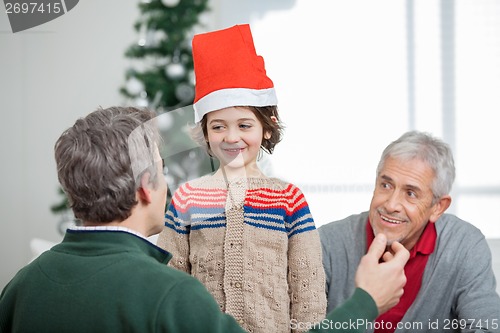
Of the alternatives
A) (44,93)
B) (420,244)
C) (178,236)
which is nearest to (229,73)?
(178,236)

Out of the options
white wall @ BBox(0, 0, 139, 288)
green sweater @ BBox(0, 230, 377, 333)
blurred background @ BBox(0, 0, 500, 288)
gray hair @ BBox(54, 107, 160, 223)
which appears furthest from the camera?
white wall @ BBox(0, 0, 139, 288)

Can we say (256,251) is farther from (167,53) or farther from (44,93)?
(44,93)

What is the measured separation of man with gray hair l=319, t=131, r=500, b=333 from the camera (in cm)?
174

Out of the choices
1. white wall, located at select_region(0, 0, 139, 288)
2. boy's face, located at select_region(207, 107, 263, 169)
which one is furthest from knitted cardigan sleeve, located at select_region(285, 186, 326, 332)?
white wall, located at select_region(0, 0, 139, 288)

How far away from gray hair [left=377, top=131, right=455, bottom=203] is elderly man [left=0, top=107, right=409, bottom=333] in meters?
0.72

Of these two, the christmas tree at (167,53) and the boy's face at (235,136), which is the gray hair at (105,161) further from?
the christmas tree at (167,53)

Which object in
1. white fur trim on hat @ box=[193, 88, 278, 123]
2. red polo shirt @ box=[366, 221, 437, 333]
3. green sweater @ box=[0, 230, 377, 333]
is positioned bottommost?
red polo shirt @ box=[366, 221, 437, 333]

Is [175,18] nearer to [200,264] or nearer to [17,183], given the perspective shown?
[17,183]

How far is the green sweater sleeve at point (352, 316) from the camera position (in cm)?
100

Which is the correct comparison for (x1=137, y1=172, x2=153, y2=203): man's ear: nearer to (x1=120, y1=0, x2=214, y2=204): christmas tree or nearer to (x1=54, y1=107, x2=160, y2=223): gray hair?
(x1=54, y1=107, x2=160, y2=223): gray hair

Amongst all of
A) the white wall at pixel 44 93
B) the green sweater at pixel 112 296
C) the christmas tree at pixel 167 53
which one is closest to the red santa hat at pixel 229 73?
the green sweater at pixel 112 296

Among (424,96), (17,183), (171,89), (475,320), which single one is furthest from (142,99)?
(475,320)

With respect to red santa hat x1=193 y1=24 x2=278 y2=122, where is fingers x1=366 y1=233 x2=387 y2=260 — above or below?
below

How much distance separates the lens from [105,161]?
1.06 metres
